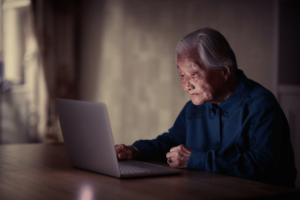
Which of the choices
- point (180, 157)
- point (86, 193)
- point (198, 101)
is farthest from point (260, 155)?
point (86, 193)

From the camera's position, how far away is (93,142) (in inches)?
48.1

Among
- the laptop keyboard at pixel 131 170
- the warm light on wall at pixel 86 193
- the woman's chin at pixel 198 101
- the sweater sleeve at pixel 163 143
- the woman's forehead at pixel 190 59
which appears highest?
the woman's forehead at pixel 190 59

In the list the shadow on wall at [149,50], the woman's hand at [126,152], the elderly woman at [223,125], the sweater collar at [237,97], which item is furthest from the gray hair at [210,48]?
the shadow on wall at [149,50]

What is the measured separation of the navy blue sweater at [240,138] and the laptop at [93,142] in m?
0.22

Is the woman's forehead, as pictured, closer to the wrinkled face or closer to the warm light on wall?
the wrinkled face

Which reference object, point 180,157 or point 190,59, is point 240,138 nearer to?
point 180,157

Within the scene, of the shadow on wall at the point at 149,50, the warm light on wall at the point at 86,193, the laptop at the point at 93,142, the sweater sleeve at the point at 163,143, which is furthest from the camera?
the shadow on wall at the point at 149,50

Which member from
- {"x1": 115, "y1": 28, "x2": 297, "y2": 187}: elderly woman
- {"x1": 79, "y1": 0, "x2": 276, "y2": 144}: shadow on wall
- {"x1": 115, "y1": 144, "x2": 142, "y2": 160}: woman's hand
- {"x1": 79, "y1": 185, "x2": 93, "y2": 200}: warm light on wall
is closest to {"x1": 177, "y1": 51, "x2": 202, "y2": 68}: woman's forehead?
{"x1": 115, "y1": 28, "x2": 297, "y2": 187}: elderly woman

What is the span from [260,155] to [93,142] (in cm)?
58

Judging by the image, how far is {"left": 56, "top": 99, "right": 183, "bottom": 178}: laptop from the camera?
3.76ft

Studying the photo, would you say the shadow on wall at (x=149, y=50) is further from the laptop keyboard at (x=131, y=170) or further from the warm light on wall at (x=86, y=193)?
the warm light on wall at (x=86, y=193)

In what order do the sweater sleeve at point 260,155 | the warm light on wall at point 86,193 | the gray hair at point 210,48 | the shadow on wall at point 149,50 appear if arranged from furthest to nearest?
the shadow on wall at point 149,50, the gray hair at point 210,48, the sweater sleeve at point 260,155, the warm light on wall at point 86,193

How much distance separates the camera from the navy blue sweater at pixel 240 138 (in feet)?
4.23

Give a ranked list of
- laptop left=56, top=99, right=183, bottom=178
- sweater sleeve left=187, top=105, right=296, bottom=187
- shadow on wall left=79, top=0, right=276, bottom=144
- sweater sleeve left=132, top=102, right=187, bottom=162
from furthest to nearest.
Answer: shadow on wall left=79, top=0, right=276, bottom=144 → sweater sleeve left=132, top=102, right=187, bottom=162 → sweater sleeve left=187, top=105, right=296, bottom=187 → laptop left=56, top=99, right=183, bottom=178
